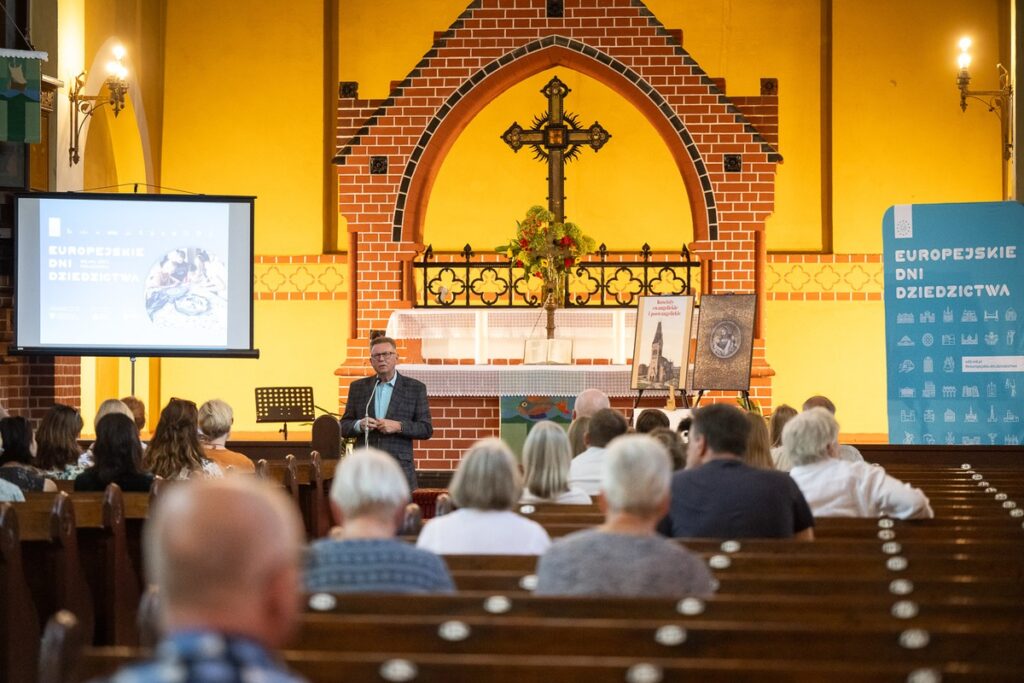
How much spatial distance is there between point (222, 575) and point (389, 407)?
21.2 ft

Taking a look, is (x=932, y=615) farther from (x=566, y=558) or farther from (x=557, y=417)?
(x=557, y=417)

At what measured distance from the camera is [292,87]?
50.8ft

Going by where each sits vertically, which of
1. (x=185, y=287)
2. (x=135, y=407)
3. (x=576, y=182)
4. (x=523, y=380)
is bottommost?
(x=135, y=407)

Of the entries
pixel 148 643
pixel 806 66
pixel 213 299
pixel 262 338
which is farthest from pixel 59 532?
pixel 806 66

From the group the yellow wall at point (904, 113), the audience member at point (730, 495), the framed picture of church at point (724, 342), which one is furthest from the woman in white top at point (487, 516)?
the yellow wall at point (904, 113)

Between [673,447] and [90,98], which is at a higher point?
[90,98]

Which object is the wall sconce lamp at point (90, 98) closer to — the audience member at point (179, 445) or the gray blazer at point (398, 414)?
the gray blazer at point (398, 414)

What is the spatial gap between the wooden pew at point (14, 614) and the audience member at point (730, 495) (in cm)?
221

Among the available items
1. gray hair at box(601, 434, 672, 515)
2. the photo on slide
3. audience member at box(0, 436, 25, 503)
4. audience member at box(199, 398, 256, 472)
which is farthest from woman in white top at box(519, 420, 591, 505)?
the photo on slide

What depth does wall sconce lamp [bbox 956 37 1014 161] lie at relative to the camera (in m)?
12.6

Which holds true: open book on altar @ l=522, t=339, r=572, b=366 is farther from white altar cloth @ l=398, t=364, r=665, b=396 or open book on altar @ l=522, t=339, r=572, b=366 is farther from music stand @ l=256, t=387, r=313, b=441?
music stand @ l=256, t=387, r=313, b=441

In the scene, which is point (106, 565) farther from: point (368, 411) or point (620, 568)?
point (620, 568)

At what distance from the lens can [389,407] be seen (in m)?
8.21

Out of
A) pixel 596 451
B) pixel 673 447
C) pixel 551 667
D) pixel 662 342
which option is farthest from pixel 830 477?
pixel 662 342
